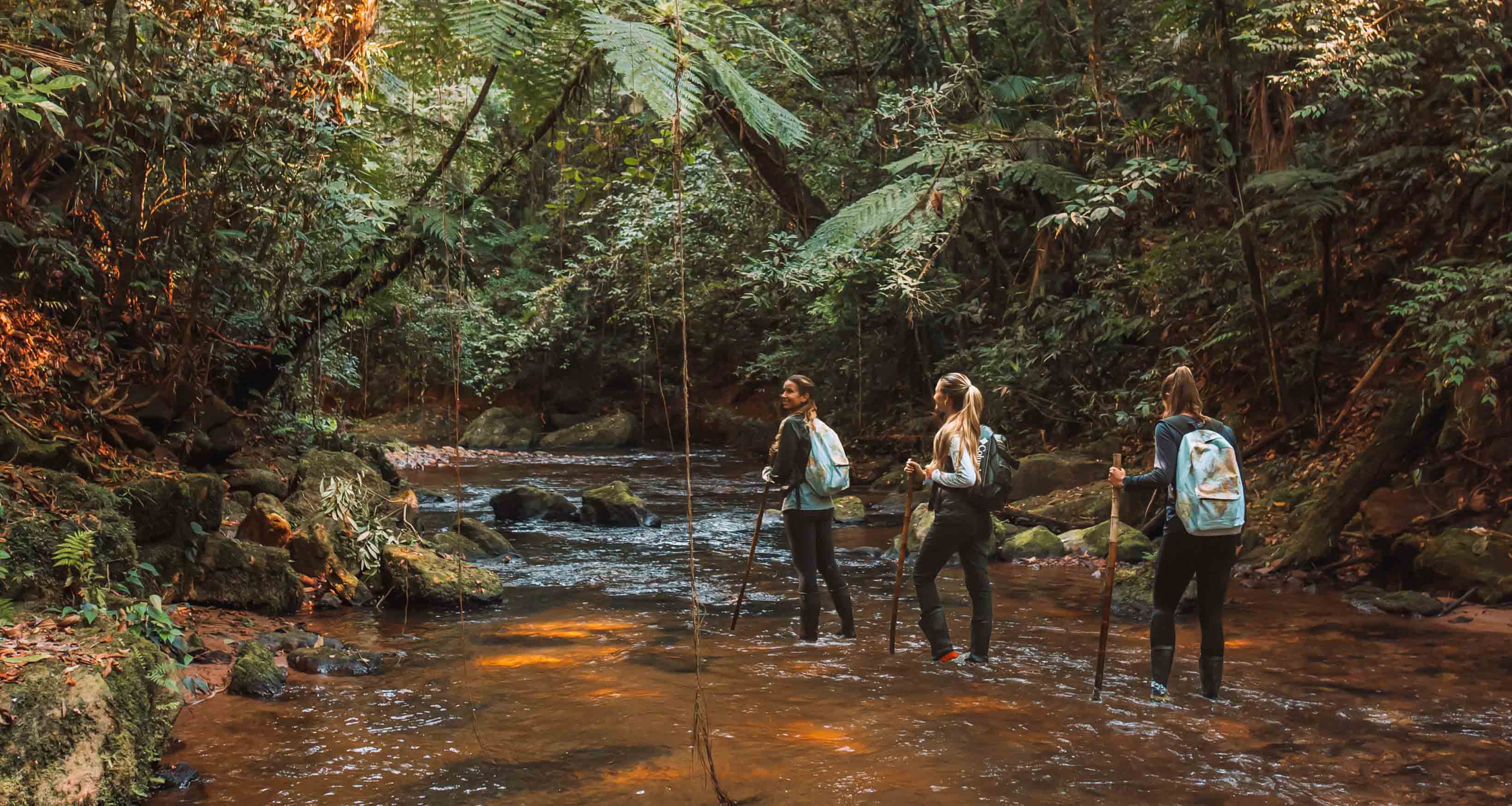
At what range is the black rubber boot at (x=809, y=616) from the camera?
25.1ft

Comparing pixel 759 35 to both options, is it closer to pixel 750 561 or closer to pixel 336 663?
pixel 750 561

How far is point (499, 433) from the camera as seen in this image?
27453mm

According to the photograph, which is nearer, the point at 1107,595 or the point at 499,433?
the point at 1107,595

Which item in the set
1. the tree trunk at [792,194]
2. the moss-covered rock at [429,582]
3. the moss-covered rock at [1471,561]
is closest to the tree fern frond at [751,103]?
the moss-covered rock at [429,582]

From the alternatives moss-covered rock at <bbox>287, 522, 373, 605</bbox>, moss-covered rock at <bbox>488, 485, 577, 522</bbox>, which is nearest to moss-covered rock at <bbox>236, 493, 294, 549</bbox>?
moss-covered rock at <bbox>287, 522, 373, 605</bbox>

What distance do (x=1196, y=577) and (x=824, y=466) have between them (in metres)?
2.46

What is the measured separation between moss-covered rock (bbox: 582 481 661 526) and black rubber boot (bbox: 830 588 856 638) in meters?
6.87

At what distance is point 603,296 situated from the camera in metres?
21.9

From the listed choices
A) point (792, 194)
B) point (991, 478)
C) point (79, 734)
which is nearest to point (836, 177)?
point (792, 194)

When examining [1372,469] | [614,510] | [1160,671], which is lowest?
[614,510]

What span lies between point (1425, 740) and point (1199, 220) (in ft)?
29.3

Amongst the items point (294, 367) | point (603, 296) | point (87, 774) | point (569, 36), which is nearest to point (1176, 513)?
point (569, 36)

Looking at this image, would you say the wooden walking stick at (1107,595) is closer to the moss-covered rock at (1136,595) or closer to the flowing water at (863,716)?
the flowing water at (863,716)

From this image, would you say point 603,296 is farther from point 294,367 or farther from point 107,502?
point 107,502
